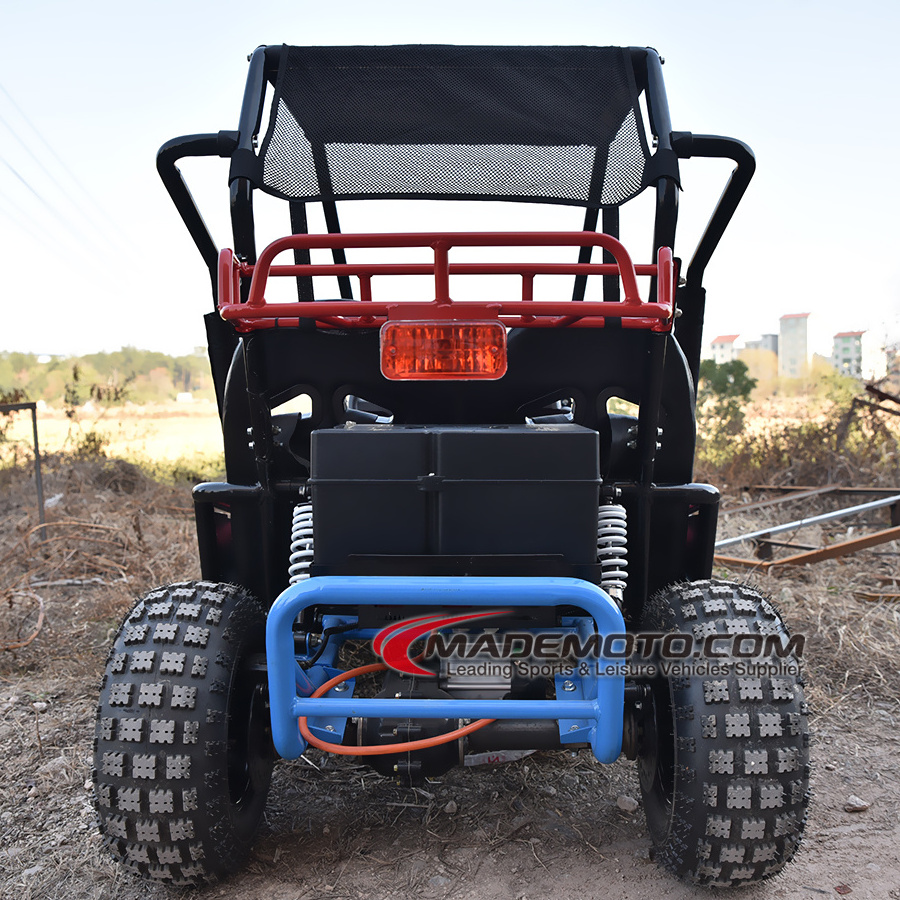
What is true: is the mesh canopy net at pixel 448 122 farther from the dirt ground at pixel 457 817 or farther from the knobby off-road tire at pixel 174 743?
the dirt ground at pixel 457 817

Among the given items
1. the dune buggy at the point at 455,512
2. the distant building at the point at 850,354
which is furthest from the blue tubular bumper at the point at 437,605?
the distant building at the point at 850,354

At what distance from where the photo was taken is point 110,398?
9.96 metres

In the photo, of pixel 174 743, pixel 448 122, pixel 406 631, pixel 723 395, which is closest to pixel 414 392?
pixel 406 631

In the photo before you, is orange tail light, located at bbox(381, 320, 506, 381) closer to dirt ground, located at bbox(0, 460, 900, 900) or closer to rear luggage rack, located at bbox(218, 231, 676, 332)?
rear luggage rack, located at bbox(218, 231, 676, 332)

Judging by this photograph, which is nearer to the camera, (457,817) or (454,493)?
(454,493)

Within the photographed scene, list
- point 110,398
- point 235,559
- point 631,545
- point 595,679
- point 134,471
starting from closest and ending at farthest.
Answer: point 595,679
point 631,545
point 235,559
point 134,471
point 110,398

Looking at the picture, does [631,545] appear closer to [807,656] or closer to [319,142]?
[319,142]

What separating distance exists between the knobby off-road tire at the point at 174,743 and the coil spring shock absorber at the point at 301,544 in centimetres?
23

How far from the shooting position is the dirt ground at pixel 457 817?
6.84ft

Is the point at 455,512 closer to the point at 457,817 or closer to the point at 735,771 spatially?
the point at 735,771

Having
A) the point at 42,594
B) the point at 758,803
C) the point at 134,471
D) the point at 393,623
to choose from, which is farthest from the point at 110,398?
the point at 758,803

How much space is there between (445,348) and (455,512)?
40 centimetres

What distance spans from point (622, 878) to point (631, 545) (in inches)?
36.9

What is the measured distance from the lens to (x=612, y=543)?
7.02 feet
